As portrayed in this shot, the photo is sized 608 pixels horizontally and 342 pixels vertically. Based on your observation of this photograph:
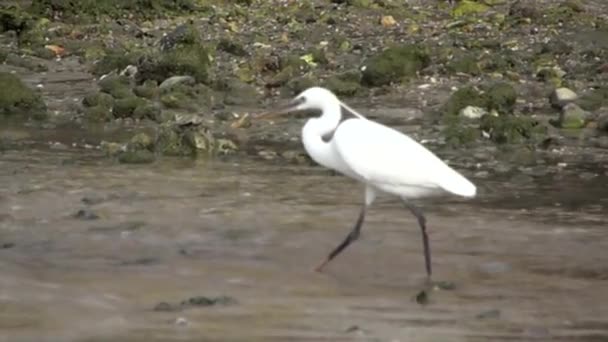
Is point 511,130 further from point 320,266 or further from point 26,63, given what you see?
point 26,63

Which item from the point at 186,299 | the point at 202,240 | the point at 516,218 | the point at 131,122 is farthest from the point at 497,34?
the point at 186,299

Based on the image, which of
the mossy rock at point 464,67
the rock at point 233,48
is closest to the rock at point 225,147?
the mossy rock at point 464,67

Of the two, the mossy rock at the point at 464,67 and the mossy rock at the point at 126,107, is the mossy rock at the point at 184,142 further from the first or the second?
the mossy rock at the point at 464,67

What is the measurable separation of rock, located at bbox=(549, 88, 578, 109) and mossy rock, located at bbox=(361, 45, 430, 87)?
1645 millimetres

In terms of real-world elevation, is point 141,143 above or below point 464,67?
below

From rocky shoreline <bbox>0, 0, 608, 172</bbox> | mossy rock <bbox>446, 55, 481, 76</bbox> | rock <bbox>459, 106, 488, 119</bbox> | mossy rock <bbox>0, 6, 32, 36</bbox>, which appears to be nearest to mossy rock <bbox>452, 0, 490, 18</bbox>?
rocky shoreline <bbox>0, 0, 608, 172</bbox>

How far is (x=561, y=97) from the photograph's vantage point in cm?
1546

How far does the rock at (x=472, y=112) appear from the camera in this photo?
48.6ft

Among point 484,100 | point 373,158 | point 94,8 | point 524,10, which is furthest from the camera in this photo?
point 94,8

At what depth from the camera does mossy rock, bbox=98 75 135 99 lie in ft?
51.3

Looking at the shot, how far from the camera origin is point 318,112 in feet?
30.4

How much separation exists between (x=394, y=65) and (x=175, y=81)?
2218 mm

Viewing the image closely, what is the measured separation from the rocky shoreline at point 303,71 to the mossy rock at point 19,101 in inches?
0.6

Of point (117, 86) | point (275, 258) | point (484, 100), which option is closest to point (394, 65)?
point (484, 100)
